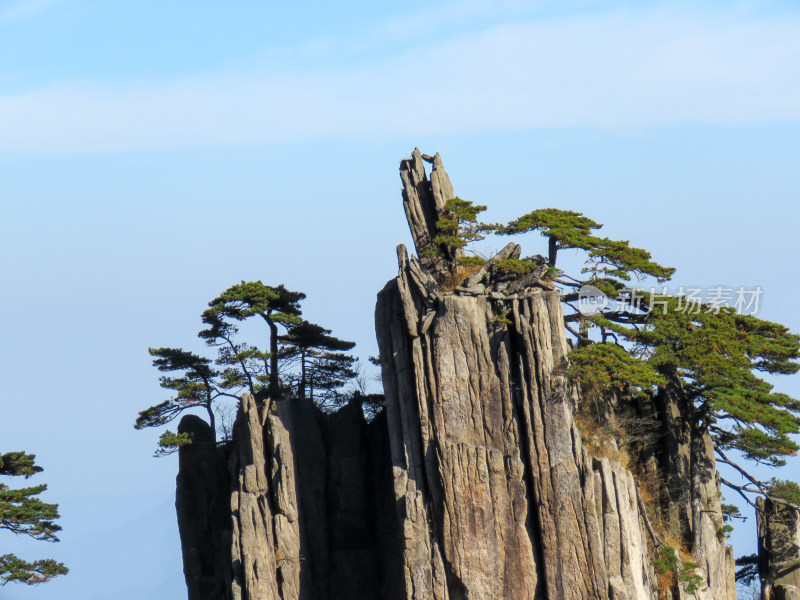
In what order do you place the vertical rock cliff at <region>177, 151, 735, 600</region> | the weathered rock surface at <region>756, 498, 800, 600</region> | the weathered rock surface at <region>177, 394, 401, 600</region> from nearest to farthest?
the vertical rock cliff at <region>177, 151, 735, 600</region> < the weathered rock surface at <region>177, 394, 401, 600</region> < the weathered rock surface at <region>756, 498, 800, 600</region>

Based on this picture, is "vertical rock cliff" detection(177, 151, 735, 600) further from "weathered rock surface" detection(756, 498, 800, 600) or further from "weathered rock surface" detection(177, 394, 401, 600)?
"weathered rock surface" detection(756, 498, 800, 600)

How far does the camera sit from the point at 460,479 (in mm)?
39656

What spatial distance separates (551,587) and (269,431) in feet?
36.8

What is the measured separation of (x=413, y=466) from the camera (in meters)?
40.9

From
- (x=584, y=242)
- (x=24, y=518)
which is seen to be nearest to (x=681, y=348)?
(x=584, y=242)

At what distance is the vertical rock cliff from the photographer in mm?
39125

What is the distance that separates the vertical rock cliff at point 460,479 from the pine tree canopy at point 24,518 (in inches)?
230

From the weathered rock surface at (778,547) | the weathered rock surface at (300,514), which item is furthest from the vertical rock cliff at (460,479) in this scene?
the weathered rock surface at (778,547)

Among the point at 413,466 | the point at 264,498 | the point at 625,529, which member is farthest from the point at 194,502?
the point at 625,529

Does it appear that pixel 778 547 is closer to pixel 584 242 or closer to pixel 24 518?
pixel 584 242

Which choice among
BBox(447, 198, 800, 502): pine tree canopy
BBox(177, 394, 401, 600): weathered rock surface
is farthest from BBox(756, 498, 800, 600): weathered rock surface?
BBox(177, 394, 401, 600): weathered rock surface

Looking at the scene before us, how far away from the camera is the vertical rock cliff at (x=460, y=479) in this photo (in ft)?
128

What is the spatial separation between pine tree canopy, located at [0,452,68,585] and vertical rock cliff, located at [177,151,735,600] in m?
5.84

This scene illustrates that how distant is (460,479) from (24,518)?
13.9 metres
